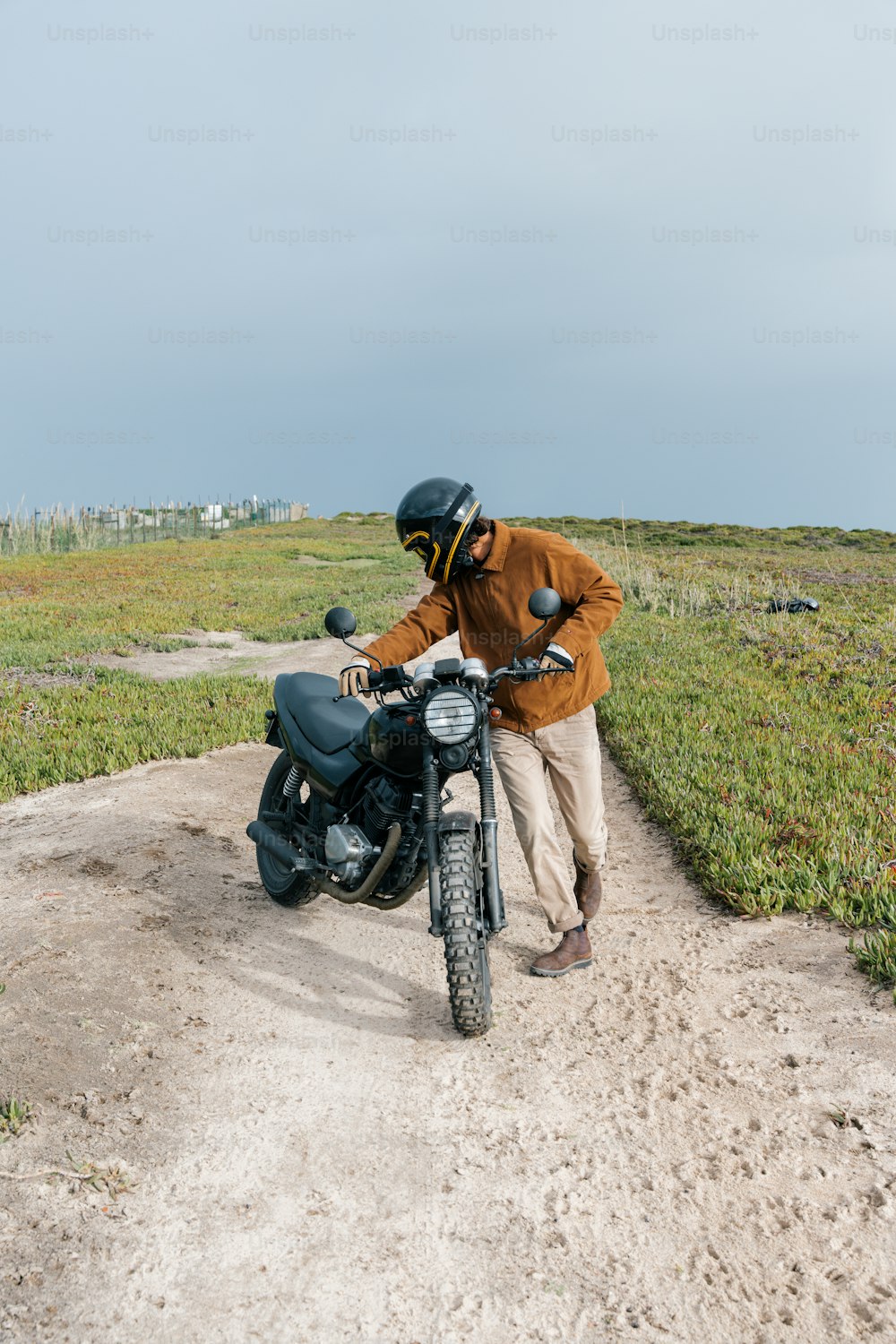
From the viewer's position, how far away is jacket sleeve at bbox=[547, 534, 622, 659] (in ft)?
14.0

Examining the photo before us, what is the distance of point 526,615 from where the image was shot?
4.41 m

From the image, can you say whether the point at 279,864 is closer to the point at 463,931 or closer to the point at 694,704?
the point at 463,931

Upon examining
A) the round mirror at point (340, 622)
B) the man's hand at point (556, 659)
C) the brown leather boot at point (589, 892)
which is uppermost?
the round mirror at point (340, 622)

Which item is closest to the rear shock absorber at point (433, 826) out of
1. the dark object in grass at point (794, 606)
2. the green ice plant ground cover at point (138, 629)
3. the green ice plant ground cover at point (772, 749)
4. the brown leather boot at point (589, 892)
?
the brown leather boot at point (589, 892)

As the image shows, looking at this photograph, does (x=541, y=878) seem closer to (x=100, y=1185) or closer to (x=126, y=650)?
(x=100, y=1185)

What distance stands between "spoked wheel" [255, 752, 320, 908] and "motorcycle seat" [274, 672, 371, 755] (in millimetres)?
302

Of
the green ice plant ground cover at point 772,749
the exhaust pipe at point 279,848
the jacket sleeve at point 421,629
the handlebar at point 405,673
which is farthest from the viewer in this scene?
the green ice plant ground cover at point 772,749

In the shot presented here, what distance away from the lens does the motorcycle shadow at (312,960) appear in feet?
13.8

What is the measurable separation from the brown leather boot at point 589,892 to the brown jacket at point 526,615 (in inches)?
42.2

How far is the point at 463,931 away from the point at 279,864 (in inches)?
69.7

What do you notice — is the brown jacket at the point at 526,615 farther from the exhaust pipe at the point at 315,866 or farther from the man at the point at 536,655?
the exhaust pipe at the point at 315,866

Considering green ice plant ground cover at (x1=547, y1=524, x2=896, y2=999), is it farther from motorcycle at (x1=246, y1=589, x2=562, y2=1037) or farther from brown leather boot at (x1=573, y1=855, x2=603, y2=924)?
motorcycle at (x1=246, y1=589, x2=562, y2=1037)

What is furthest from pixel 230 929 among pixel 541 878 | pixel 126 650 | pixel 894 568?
pixel 894 568

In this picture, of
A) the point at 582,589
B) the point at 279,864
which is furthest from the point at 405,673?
the point at 279,864
